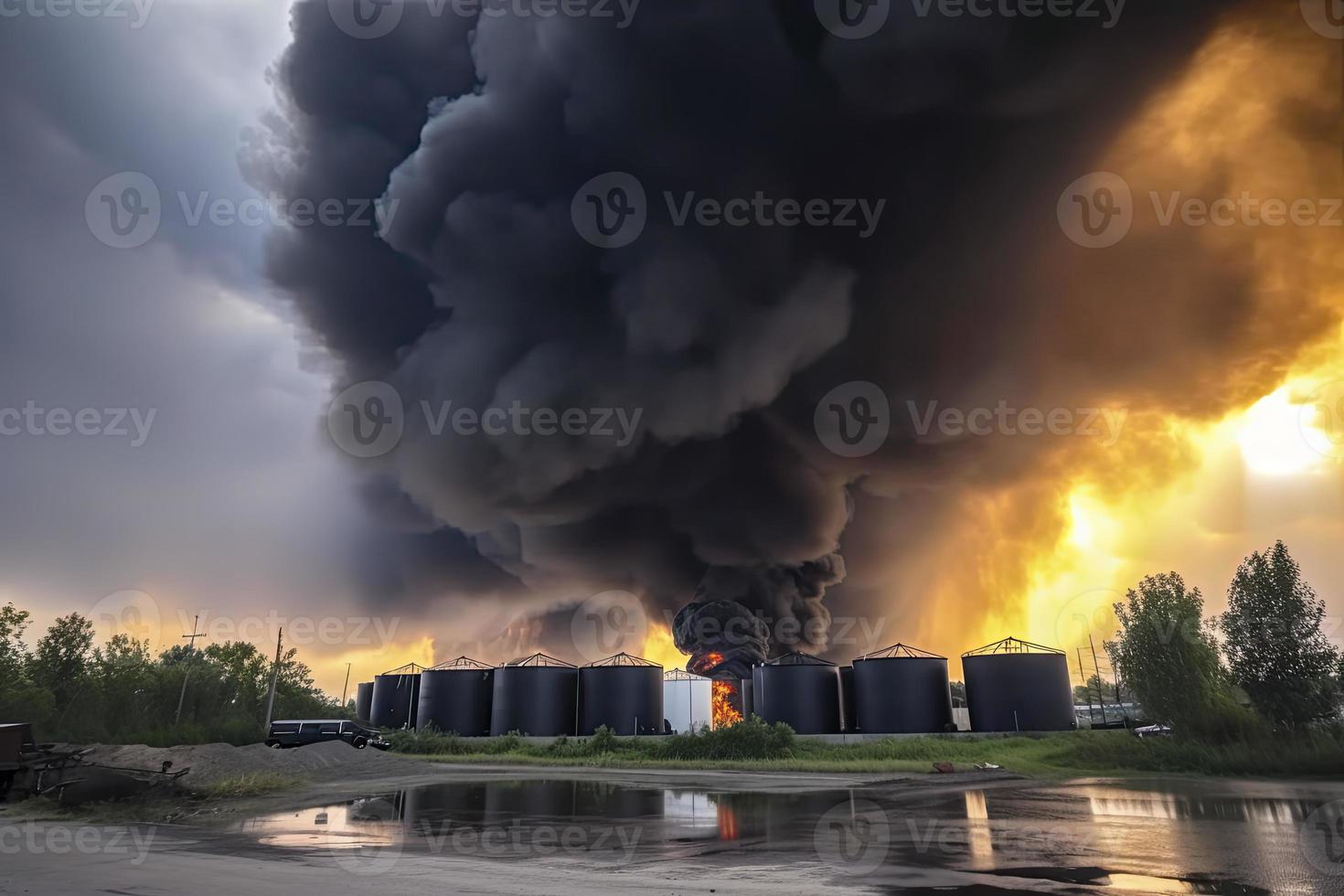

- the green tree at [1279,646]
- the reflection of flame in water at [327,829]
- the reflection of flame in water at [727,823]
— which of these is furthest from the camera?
the green tree at [1279,646]

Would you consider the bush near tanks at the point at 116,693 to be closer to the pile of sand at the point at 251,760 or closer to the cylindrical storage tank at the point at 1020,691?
the pile of sand at the point at 251,760

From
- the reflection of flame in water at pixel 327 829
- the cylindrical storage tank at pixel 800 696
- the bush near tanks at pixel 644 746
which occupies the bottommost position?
the bush near tanks at pixel 644 746

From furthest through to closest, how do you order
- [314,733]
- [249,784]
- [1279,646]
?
[314,733] < [1279,646] < [249,784]

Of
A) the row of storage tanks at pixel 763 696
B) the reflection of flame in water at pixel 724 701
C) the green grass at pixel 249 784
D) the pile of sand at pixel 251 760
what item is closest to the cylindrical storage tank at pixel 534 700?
the row of storage tanks at pixel 763 696

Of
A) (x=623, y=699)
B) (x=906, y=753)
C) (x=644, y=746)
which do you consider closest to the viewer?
(x=906, y=753)

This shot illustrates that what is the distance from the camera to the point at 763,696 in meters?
55.3

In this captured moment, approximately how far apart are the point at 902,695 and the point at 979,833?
42475mm

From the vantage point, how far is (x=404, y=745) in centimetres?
4550

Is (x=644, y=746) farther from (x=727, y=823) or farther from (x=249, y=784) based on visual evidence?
(x=727, y=823)

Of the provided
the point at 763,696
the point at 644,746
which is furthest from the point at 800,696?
the point at 644,746

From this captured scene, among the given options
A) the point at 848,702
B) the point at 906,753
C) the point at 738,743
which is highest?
the point at 848,702

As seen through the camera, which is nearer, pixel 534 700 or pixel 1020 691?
pixel 1020 691

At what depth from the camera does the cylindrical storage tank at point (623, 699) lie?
57500 millimetres

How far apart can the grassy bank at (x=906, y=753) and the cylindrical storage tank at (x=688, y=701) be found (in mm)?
21615
